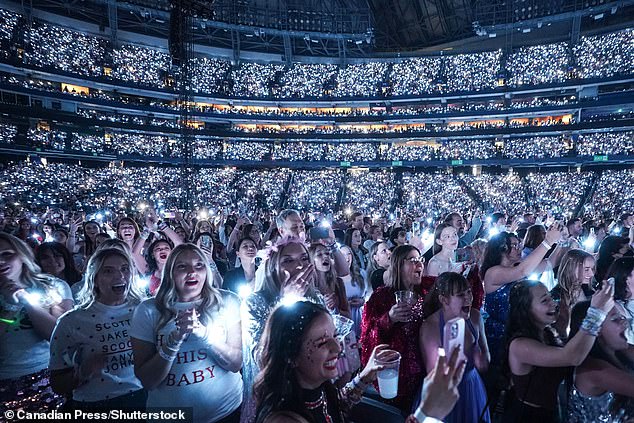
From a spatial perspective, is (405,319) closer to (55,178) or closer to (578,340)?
(578,340)

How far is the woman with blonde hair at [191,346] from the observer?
2.43 metres

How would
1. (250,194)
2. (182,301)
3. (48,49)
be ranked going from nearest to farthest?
(182,301)
(48,49)
(250,194)

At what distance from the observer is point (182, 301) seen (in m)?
2.73

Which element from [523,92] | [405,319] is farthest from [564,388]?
[523,92]

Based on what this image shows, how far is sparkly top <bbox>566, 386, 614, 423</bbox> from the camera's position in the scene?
2465 millimetres

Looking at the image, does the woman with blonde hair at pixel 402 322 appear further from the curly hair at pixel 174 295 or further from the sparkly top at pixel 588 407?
the curly hair at pixel 174 295

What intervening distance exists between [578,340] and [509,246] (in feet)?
7.71

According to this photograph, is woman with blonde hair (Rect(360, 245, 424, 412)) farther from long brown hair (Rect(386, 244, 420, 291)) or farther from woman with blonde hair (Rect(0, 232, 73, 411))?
woman with blonde hair (Rect(0, 232, 73, 411))

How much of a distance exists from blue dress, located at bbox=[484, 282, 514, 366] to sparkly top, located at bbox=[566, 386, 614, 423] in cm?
166

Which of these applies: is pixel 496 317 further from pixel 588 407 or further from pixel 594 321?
pixel 594 321

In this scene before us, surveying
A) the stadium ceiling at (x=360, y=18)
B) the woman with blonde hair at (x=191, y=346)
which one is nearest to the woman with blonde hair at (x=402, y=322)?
the woman with blonde hair at (x=191, y=346)

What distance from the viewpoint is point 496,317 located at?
4.46 meters

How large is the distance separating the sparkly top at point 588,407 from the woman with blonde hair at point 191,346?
94.2 inches

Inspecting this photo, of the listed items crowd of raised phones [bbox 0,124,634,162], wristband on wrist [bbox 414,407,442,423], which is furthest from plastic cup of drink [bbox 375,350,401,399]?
crowd of raised phones [bbox 0,124,634,162]
